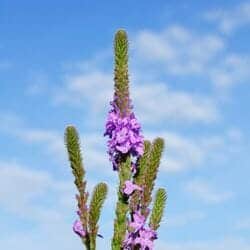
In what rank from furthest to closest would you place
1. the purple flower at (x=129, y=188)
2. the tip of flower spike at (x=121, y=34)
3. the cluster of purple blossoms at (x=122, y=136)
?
1. the tip of flower spike at (x=121, y=34)
2. the cluster of purple blossoms at (x=122, y=136)
3. the purple flower at (x=129, y=188)

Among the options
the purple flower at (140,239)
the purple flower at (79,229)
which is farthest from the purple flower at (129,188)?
the purple flower at (79,229)

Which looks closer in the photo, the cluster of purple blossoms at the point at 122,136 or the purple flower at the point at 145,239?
the purple flower at the point at 145,239

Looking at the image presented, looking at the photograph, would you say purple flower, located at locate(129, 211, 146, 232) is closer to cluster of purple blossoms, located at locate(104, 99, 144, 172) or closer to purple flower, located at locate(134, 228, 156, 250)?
purple flower, located at locate(134, 228, 156, 250)

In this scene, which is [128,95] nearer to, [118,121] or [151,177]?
[118,121]

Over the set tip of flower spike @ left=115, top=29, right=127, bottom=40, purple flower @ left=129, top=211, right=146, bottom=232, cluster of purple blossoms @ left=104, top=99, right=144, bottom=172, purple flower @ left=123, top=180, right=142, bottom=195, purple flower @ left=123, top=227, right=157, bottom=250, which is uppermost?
tip of flower spike @ left=115, top=29, right=127, bottom=40

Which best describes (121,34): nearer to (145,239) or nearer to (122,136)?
(122,136)

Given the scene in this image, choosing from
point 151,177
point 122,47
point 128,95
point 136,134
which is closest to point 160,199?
point 151,177

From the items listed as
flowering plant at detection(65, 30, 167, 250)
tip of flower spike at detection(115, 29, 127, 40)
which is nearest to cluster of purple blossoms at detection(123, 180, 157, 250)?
flowering plant at detection(65, 30, 167, 250)

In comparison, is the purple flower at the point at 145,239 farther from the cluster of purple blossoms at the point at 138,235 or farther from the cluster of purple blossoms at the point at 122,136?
the cluster of purple blossoms at the point at 122,136
